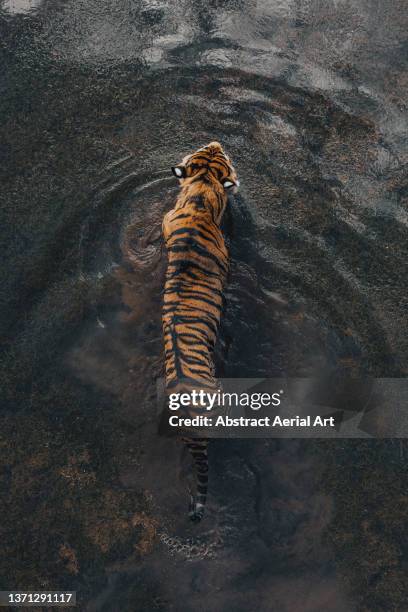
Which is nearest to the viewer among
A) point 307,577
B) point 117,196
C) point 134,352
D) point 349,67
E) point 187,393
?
point 187,393

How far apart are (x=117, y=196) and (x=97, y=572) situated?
2.94 meters

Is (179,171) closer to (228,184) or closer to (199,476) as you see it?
(228,184)

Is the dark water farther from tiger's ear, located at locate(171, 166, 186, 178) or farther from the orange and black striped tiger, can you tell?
tiger's ear, located at locate(171, 166, 186, 178)

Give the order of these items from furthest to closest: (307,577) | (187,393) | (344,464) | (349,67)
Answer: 1. (349,67)
2. (344,464)
3. (307,577)
4. (187,393)

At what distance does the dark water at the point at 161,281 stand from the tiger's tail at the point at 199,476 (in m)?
0.14

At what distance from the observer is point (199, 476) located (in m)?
3.95

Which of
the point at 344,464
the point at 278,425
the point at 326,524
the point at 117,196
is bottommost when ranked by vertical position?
A: the point at 326,524

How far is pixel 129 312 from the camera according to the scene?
4.67 m

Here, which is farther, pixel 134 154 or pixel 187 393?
pixel 134 154

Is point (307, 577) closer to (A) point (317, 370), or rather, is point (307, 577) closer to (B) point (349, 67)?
(A) point (317, 370)

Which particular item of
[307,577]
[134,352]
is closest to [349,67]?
[134,352]

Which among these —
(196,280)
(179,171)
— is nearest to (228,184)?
(179,171)

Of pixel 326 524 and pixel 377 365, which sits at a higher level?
pixel 377 365

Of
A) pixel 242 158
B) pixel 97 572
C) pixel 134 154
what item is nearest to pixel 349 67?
pixel 242 158
